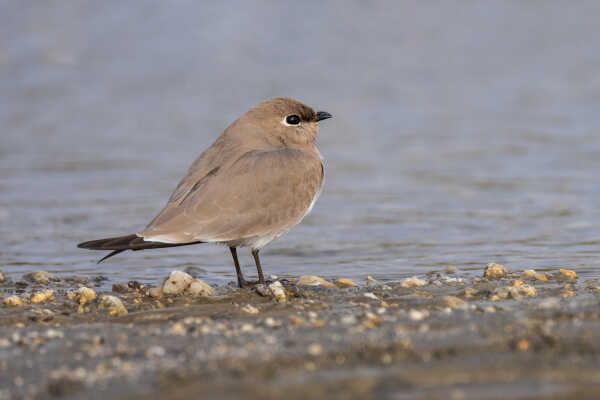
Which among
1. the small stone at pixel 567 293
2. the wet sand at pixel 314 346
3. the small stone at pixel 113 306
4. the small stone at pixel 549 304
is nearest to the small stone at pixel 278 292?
the wet sand at pixel 314 346

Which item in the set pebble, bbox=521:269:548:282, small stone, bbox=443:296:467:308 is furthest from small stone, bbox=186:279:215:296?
pebble, bbox=521:269:548:282

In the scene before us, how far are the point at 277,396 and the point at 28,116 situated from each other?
1189cm

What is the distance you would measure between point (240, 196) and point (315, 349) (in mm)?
2165

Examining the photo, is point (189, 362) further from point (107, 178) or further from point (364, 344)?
point (107, 178)

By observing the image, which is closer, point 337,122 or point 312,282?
point 312,282

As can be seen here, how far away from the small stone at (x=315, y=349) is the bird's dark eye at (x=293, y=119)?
9.79 ft

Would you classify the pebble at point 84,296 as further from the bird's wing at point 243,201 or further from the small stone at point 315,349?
the small stone at point 315,349

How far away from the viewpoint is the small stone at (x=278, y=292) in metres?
4.96

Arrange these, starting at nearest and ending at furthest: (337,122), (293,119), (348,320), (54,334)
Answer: (54,334), (348,320), (293,119), (337,122)

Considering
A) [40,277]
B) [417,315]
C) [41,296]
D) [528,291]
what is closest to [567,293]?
[528,291]

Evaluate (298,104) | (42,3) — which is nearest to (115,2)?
(42,3)

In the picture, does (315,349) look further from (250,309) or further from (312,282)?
(312,282)

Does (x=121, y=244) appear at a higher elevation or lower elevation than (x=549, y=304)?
higher

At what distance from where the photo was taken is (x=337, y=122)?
43.7ft
